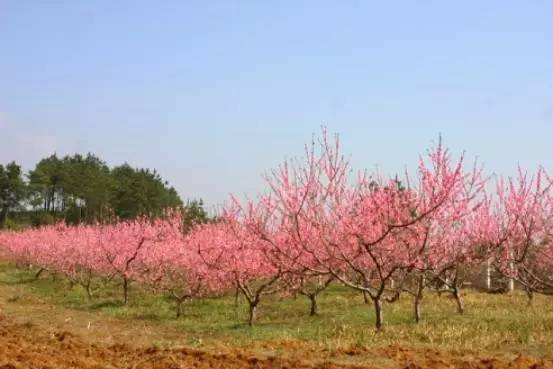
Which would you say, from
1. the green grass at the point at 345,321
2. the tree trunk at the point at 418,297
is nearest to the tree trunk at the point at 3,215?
the green grass at the point at 345,321

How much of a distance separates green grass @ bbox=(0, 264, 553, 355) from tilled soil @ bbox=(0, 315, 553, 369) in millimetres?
1048

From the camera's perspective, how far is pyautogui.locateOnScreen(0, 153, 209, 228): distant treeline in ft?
205

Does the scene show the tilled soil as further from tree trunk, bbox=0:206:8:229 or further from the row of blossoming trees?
tree trunk, bbox=0:206:8:229

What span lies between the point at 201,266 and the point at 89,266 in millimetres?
9303

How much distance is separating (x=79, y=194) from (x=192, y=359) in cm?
6212

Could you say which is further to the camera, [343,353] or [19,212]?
[19,212]

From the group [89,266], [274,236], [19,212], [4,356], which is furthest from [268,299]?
[19,212]

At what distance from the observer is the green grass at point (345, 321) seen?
41.9ft

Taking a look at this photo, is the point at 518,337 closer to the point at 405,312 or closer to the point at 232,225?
the point at 405,312

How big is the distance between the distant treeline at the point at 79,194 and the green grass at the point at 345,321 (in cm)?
3614

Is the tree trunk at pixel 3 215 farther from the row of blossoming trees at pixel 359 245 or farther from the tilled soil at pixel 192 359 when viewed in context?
the tilled soil at pixel 192 359

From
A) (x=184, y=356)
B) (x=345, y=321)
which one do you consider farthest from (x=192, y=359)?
(x=345, y=321)

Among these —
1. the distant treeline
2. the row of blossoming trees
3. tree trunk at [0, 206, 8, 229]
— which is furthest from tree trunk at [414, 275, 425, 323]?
tree trunk at [0, 206, 8, 229]

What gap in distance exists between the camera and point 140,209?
61219 millimetres
